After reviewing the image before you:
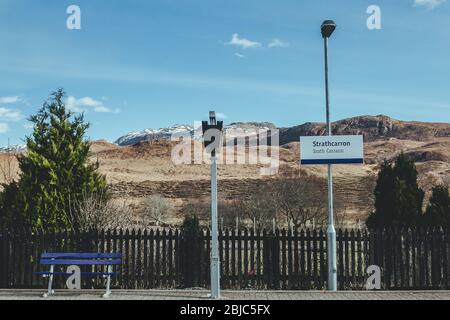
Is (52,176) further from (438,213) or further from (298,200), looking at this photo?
(298,200)

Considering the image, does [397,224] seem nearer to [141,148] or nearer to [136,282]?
[136,282]

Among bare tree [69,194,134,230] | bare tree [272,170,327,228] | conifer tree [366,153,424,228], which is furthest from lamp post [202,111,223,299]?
bare tree [272,170,327,228]

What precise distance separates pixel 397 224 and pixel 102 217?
9.17 metres

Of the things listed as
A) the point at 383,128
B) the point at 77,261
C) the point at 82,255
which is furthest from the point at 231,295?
the point at 383,128

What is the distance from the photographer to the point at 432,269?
12250mm

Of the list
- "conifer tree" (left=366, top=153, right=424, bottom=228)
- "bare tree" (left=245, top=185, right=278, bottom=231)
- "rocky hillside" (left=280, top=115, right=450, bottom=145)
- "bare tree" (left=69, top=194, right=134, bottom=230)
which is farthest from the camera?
"rocky hillside" (left=280, top=115, right=450, bottom=145)

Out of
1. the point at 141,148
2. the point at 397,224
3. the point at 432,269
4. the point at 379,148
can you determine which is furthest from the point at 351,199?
the point at 379,148

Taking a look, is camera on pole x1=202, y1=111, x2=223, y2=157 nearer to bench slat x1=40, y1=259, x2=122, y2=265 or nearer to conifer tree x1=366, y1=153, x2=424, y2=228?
bench slat x1=40, y1=259, x2=122, y2=265

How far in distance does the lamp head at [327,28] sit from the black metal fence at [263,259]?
485 centimetres

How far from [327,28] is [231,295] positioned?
21.9 feet

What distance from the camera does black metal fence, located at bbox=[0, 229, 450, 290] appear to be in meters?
12.2

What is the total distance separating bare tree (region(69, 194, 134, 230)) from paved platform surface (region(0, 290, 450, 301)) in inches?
105

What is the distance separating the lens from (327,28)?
477 inches
